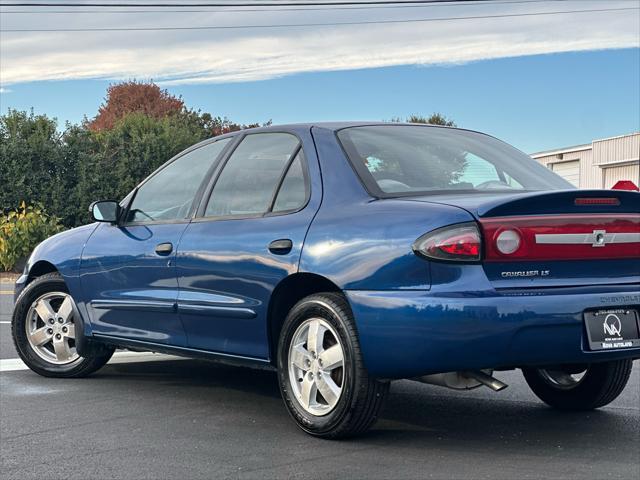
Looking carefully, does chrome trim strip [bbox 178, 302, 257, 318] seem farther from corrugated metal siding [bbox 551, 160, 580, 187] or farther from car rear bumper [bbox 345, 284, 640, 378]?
corrugated metal siding [bbox 551, 160, 580, 187]

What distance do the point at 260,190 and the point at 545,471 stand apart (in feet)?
7.32

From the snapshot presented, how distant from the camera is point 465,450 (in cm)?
496

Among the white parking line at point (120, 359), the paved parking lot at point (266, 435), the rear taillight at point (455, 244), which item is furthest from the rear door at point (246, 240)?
the white parking line at point (120, 359)

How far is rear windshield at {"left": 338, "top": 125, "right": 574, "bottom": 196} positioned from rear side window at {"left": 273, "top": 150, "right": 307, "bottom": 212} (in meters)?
0.29

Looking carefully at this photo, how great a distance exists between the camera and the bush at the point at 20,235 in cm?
2253

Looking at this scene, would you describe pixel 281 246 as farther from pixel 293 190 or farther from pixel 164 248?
pixel 164 248

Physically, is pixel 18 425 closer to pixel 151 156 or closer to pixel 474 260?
pixel 474 260

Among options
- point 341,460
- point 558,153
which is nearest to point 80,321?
point 341,460

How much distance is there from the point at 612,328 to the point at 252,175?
222cm

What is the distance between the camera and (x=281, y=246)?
5.22m

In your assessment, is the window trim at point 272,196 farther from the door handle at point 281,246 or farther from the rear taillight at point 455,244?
the rear taillight at point 455,244

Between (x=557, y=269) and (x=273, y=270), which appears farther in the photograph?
(x=273, y=270)

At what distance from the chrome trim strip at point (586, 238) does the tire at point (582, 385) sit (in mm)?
1047

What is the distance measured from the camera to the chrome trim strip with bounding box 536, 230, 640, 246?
15.3 ft
